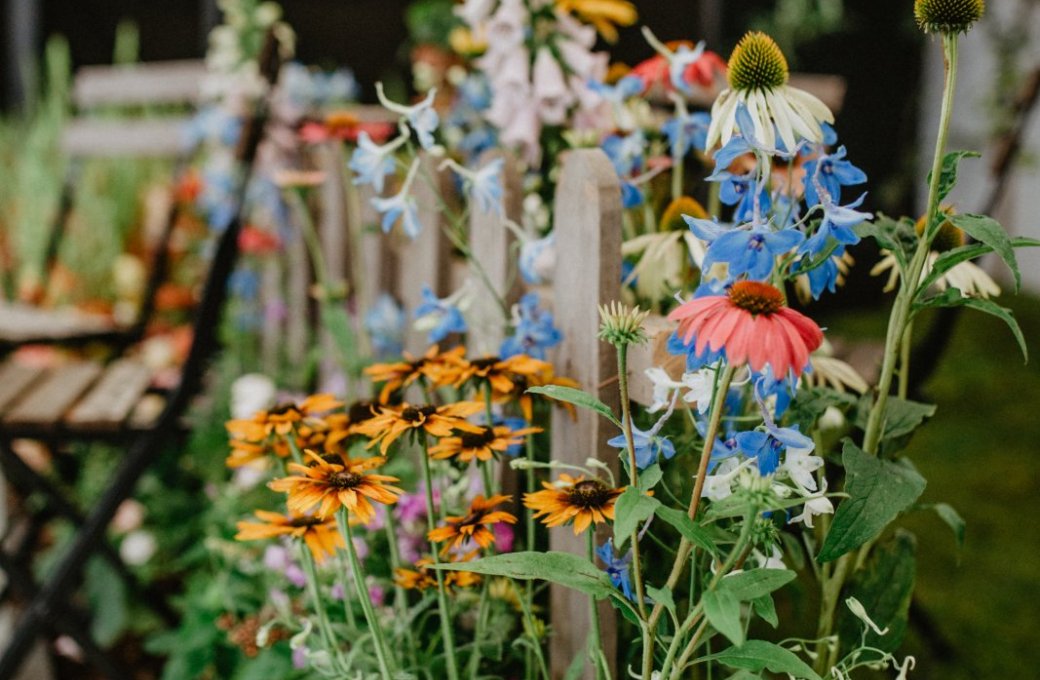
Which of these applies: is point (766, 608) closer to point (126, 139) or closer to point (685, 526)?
point (685, 526)

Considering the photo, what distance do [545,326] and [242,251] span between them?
174 centimetres

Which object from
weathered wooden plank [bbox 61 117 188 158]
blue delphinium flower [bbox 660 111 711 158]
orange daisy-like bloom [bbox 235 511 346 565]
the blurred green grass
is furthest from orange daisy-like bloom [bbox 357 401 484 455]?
weathered wooden plank [bbox 61 117 188 158]

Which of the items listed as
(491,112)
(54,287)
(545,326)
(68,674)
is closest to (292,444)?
(545,326)

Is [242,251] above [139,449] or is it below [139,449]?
above

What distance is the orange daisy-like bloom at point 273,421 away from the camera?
1178 mm

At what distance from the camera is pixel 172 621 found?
2.29m

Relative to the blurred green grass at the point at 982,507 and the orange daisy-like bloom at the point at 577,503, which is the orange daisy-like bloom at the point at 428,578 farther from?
the blurred green grass at the point at 982,507

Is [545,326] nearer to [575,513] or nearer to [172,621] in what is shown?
[575,513]

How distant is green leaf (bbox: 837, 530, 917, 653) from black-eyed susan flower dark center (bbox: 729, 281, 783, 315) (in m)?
0.56

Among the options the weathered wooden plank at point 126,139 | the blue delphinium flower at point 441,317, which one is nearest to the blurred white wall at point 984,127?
the weathered wooden plank at point 126,139

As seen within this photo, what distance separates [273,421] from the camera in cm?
120

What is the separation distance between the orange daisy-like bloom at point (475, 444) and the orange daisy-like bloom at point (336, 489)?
10 cm

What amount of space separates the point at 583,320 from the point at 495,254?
315 millimetres

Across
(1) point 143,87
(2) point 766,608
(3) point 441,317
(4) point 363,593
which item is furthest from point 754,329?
(1) point 143,87
